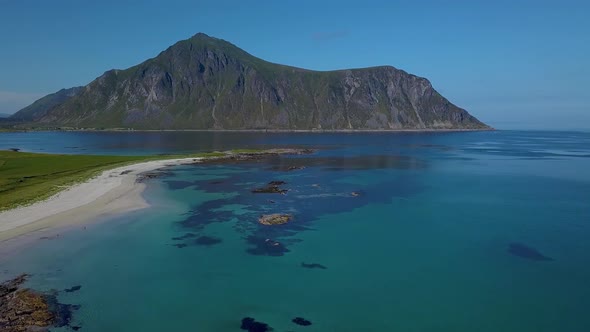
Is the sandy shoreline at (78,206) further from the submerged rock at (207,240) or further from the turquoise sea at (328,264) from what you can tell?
the submerged rock at (207,240)

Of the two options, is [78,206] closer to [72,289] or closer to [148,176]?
[72,289]

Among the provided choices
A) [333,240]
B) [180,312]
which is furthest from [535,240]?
[180,312]

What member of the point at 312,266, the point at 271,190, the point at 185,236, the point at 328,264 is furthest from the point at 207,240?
the point at 271,190

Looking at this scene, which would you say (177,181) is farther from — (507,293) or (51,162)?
(507,293)

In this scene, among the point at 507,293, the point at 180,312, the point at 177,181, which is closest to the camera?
the point at 180,312

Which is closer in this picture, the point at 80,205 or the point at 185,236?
the point at 185,236

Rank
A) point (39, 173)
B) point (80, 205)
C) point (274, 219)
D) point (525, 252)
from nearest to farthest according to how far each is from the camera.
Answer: point (525, 252) → point (274, 219) → point (80, 205) → point (39, 173)
